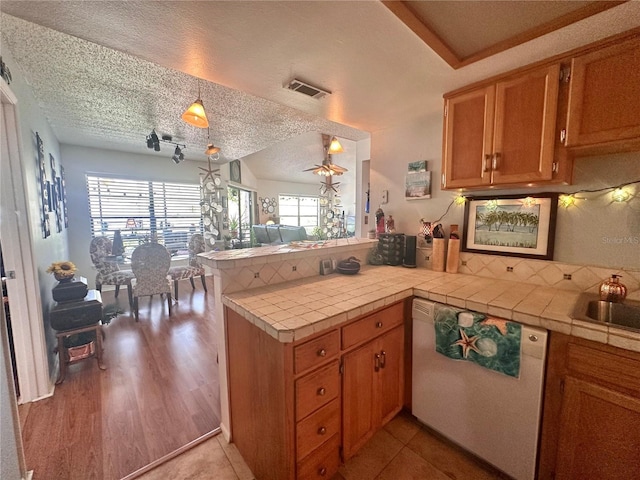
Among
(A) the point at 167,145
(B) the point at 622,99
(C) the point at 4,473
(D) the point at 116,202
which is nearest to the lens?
(C) the point at 4,473

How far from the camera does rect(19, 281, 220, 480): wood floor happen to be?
4.73 feet

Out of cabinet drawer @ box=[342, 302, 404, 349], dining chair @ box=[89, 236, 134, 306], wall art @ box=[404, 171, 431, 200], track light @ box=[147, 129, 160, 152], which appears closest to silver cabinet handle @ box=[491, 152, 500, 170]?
wall art @ box=[404, 171, 431, 200]

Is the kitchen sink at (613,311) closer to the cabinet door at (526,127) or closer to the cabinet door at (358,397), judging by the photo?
the cabinet door at (526,127)

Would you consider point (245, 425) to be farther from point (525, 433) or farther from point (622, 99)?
point (622, 99)

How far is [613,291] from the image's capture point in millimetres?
1293

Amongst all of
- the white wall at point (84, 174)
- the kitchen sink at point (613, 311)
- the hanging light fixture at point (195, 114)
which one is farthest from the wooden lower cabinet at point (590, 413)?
the white wall at point (84, 174)

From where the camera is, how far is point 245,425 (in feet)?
4.53

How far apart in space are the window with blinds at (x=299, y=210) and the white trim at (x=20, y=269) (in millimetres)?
6670

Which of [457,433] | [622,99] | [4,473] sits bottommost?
[457,433]

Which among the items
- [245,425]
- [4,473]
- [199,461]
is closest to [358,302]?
[245,425]

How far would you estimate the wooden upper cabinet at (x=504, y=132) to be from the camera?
1360mm

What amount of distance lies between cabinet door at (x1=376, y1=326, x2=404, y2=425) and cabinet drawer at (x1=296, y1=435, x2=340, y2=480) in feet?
1.15

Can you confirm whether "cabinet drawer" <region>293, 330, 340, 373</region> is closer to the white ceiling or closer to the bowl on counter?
the bowl on counter

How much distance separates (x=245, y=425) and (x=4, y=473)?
951 mm
